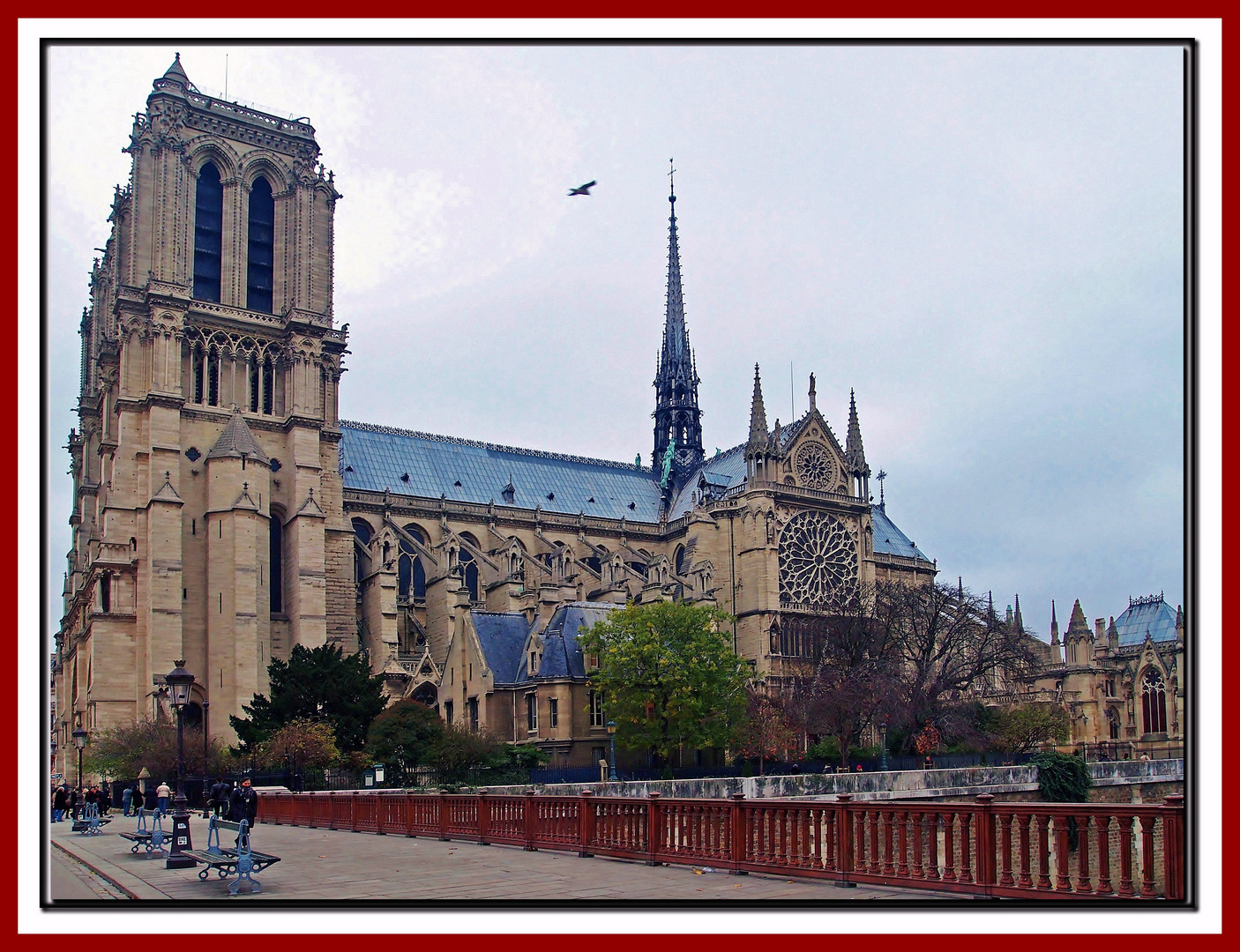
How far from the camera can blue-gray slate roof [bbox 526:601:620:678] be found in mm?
55188

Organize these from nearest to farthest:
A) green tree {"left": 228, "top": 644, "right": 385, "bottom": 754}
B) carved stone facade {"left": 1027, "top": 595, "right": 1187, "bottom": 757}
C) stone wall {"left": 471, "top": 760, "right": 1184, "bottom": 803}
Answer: stone wall {"left": 471, "top": 760, "right": 1184, "bottom": 803}, green tree {"left": 228, "top": 644, "right": 385, "bottom": 754}, carved stone facade {"left": 1027, "top": 595, "right": 1187, "bottom": 757}

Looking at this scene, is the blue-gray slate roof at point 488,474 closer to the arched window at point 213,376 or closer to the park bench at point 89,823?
the arched window at point 213,376

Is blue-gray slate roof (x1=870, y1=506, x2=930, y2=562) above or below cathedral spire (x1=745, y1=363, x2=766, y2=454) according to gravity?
below

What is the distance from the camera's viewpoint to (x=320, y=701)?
4794cm

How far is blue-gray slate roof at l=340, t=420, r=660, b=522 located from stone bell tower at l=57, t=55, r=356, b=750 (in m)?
9.27

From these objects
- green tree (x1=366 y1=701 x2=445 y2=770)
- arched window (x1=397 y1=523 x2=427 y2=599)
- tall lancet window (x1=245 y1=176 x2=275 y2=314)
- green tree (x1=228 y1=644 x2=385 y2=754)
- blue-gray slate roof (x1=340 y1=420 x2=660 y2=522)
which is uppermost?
tall lancet window (x1=245 y1=176 x2=275 y2=314)

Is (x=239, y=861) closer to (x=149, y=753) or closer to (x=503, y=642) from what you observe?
(x=149, y=753)

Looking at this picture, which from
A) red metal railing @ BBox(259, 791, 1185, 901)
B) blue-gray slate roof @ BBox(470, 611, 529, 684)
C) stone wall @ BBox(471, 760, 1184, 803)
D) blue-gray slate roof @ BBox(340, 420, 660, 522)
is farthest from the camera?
blue-gray slate roof @ BBox(340, 420, 660, 522)

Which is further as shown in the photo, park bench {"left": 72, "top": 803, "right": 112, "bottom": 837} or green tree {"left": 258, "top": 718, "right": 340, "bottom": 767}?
green tree {"left": 258, "top": 718, "right": 340, "bottom": 767}

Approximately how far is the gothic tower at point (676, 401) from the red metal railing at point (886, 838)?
70.2m

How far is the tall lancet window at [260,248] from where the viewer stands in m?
68.5

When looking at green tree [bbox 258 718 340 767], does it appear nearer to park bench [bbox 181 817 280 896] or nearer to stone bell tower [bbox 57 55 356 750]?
stone bell tower [bbox 57 55 356 750]

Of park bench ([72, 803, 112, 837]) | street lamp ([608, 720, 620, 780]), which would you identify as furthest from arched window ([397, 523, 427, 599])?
park bench ([72, 803, 112, 837])

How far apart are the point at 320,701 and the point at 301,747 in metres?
4.17
